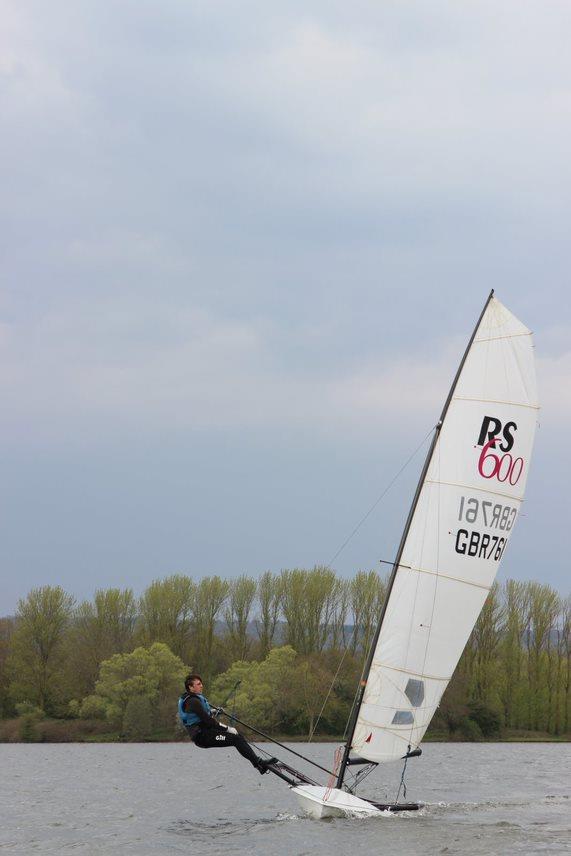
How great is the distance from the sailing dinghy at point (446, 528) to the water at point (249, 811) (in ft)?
4.52

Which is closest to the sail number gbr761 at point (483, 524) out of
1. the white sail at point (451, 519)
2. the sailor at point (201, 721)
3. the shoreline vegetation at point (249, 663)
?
the white sail at point (451, 519)

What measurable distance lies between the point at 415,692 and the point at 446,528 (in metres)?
3.21

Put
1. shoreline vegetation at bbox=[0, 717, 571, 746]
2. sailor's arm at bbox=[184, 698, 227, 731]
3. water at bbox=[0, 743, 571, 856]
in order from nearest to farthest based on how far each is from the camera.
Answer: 1. sailor's arm at bbox=[184, 698, 227, 731]
2. water at bbox=[0, 743, 571, 856]
3. shoreline vegetation at bbox=[0, 717, 571, 746]

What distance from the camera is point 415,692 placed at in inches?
852

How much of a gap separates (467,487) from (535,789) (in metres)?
15.2

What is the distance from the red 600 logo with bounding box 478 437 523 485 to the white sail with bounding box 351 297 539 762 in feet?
0.06

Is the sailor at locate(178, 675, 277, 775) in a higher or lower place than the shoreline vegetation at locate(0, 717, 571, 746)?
higher

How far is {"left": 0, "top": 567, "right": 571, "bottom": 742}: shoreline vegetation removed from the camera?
6075cm

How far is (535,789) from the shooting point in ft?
108

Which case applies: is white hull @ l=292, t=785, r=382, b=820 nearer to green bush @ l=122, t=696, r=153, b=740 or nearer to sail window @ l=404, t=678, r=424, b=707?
sail window @ l=404, t=678, r=424, b=707

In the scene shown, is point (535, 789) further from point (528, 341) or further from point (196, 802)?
point (528, 341)

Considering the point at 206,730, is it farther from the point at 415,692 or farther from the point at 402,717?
the point at 415,692

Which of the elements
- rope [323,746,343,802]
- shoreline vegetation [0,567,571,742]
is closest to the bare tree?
shoreline vegetation [0,567,571,742]

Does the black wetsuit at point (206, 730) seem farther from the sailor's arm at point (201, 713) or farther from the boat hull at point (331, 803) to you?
the boat hull at point (331, 803)
